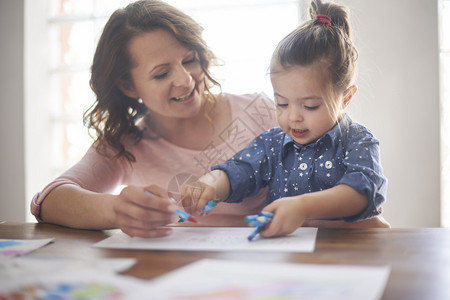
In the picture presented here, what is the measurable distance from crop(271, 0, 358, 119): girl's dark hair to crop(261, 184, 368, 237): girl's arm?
0.26m

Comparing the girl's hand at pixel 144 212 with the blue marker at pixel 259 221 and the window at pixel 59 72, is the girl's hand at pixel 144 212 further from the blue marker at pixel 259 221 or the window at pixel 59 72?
the window at pixel 59 72

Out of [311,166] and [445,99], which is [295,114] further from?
[445,99]

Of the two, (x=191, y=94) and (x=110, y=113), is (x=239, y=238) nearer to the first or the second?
(x=191, y=94)

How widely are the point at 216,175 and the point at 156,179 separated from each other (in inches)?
14.6

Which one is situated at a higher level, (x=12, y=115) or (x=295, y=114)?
(x=12, y=115)

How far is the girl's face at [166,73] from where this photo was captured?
129cm

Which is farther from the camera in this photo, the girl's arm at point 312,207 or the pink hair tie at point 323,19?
the pink hair tie at point 323,19

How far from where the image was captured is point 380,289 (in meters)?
0.49

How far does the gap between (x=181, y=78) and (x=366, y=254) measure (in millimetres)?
794

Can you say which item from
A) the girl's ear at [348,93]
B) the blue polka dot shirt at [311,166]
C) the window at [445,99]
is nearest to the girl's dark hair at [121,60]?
the blue polka dot shirt at [311,166]

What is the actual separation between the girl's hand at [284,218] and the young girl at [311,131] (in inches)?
5.5

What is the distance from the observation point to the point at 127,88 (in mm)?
1400

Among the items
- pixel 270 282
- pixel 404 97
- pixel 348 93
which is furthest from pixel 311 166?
pixel 404 97

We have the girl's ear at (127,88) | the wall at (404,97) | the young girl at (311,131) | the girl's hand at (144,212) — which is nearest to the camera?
the girl's hand at (144,212)
